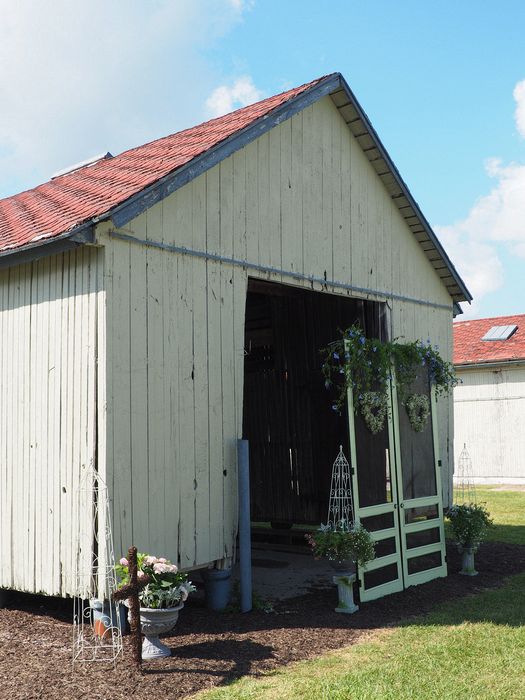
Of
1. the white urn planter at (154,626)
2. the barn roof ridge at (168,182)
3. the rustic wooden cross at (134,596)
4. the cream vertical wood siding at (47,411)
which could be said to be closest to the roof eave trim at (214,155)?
the barn roof ridge at (168,182)

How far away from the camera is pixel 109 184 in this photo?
847cm

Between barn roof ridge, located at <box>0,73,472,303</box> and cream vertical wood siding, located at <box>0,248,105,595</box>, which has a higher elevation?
barn roof ridge, located at <box>0,73,472,303</box>

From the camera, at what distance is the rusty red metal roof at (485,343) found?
24797 millimetres

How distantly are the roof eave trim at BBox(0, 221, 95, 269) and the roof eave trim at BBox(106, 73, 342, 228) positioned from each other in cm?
20

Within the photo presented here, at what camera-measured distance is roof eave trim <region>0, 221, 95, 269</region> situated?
698cm

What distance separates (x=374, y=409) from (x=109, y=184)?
400 centimetres

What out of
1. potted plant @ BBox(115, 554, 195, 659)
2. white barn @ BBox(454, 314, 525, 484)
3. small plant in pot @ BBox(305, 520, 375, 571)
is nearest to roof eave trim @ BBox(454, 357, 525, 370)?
white barn @ BBox(454, 314, 525, 484)

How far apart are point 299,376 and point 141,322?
5294mm

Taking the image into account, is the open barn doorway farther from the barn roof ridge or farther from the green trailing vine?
the barn roof ridge

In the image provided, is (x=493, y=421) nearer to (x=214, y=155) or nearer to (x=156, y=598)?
(x=214, y=155)

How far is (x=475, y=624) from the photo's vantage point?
25.8 feet

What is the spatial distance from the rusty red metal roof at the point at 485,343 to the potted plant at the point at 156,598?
1934 centimetres

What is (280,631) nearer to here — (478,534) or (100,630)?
(100,630)

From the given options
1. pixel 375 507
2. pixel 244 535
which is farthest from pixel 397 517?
pixel 244 535
